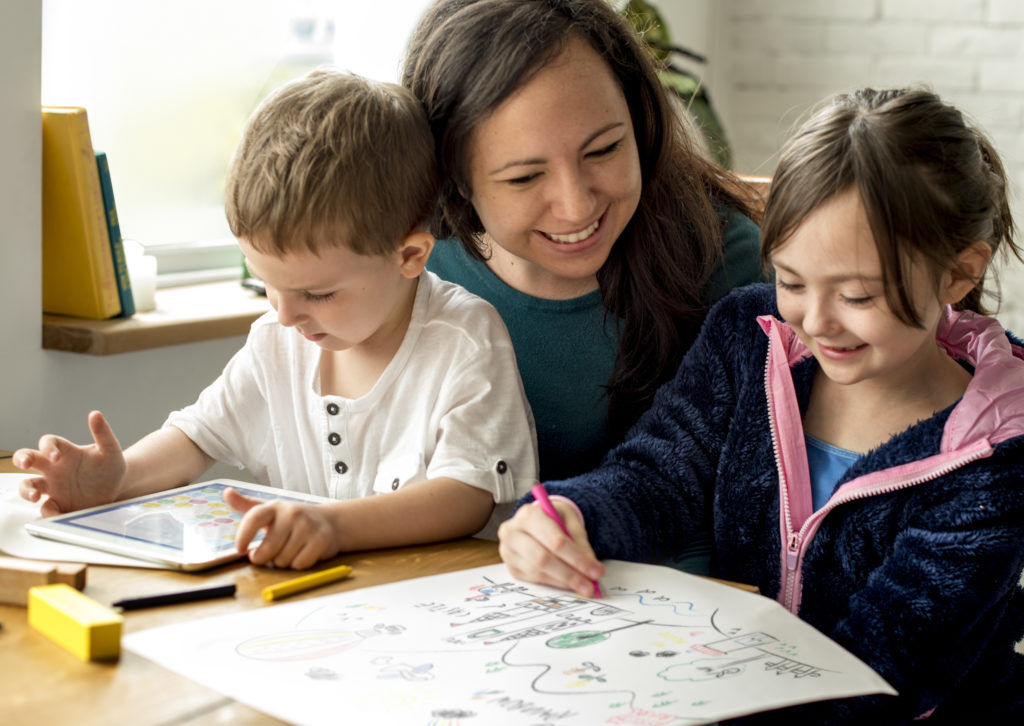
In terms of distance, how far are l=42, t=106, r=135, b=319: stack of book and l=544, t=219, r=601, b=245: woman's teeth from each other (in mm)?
649

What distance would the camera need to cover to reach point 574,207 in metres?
1.17

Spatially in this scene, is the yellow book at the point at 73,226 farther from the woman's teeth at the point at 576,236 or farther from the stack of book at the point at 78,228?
the woman's teeth at the point at 576,236

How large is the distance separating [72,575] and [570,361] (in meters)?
0.71

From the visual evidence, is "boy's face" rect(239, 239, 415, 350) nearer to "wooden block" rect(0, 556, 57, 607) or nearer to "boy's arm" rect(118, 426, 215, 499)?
"boy's arm" rect(118, 426, 215, 499)

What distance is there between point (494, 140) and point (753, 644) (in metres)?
0.63

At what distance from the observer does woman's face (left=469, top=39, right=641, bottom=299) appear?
3.80 feet

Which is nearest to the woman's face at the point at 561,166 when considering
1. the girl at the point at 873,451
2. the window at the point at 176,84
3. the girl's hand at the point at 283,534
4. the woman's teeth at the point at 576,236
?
the woman's teeth at the point at 576,236

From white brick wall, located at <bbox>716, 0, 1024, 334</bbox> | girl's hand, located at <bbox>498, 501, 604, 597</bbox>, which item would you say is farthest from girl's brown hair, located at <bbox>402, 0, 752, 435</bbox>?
white brick wall, located at <bbox>716, 0, 1024, 334</bbox>

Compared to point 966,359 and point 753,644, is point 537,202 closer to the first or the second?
point 966,359

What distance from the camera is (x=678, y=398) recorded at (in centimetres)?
114

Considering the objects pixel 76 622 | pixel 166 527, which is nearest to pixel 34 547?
pixel 166 527

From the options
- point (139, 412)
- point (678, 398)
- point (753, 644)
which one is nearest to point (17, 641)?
point (753, 644)

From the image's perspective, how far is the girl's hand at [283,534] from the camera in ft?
2.86

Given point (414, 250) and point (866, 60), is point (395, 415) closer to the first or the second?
point (414, 250)
